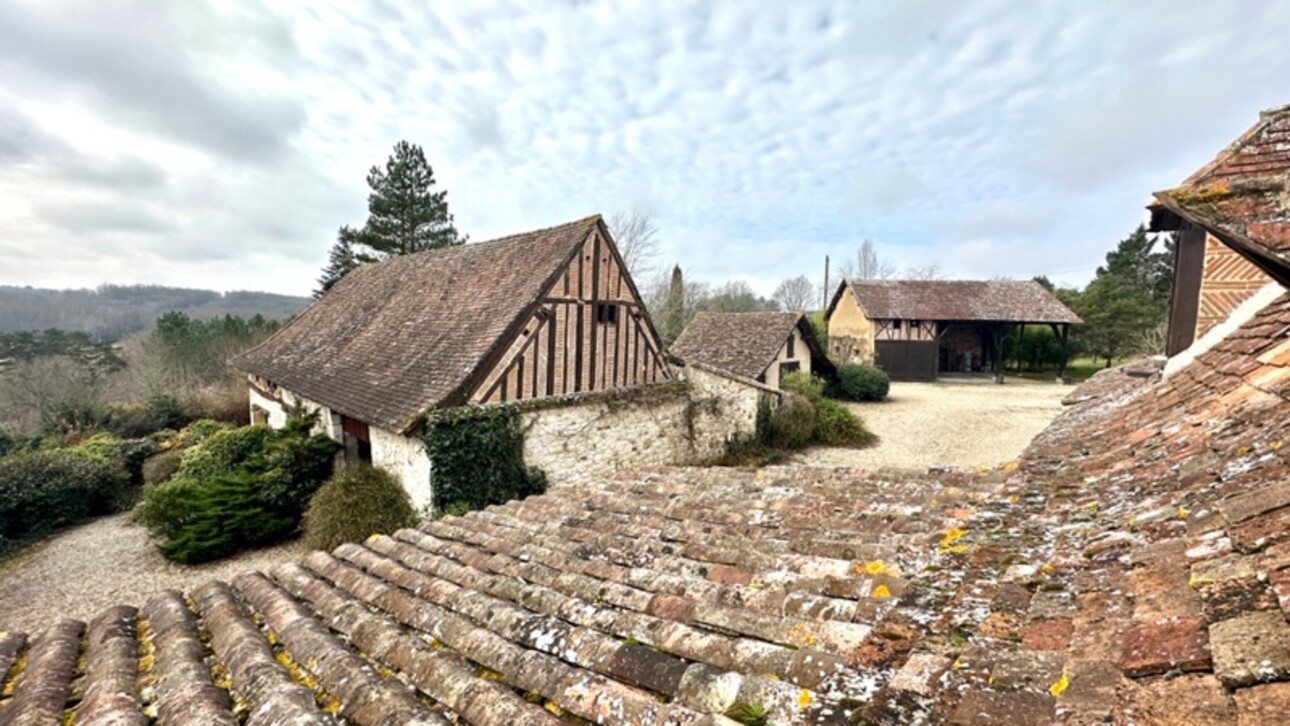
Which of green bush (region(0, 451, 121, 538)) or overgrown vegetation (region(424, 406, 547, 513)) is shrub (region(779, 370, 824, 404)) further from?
green bush (region(0, 451, 121, 538))

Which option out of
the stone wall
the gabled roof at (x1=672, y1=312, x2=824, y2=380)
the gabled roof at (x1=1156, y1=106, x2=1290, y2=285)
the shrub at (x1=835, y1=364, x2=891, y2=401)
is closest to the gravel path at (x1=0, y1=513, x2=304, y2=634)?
the stone wall

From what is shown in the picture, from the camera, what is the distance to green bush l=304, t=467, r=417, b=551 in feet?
29.7

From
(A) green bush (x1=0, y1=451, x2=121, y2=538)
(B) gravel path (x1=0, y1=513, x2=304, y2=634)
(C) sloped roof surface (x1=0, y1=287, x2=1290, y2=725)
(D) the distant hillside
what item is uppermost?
(D) the distant hillside

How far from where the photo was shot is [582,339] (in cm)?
1084

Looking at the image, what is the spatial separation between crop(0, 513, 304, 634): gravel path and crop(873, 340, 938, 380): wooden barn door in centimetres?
2547

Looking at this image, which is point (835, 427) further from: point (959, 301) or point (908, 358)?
point (959, 301)

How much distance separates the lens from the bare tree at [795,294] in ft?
191

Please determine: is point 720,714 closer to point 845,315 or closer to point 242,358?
point 242,358

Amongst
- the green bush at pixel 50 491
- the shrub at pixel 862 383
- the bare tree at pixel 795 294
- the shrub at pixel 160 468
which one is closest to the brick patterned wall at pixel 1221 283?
the shrub at pixel 862 383

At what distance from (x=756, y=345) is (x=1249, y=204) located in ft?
56.4

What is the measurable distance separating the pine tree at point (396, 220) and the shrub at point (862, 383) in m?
23.2

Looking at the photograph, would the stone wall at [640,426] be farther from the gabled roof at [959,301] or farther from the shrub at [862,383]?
the gabled roof at [959,301]

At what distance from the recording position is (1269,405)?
2504mm

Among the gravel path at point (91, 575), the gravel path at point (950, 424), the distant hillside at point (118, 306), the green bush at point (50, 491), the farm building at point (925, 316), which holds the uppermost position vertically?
the distant hillside at point (118, 306)
